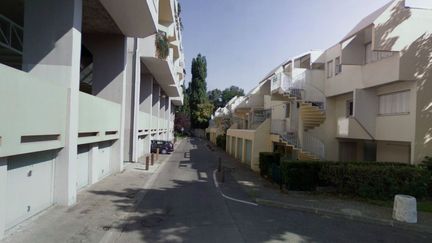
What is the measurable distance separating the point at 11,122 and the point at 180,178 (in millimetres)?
12072

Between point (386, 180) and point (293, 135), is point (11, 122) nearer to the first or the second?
point (386, 180)

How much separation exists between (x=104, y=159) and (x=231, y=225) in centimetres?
962

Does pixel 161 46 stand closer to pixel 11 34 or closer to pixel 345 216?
pixel 11 34

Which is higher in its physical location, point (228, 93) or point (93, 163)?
point (228, 93)

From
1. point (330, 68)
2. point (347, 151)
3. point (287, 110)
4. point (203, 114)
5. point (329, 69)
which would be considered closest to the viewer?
point (347, 151)

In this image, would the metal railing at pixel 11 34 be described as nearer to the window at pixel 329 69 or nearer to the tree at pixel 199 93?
the window at pixel 329 69

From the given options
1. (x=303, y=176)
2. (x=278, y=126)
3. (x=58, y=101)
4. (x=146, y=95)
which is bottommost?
(x=303, y=176)

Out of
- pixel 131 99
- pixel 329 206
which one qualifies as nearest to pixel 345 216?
pixel 329 206

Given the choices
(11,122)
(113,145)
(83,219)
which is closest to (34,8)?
(11,122)

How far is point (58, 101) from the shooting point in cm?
1015

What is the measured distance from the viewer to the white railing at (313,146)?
19125 mm

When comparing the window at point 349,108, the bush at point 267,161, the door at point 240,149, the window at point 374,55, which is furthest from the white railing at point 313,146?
the door at point 240,149

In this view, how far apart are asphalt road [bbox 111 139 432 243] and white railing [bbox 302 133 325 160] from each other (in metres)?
7.65

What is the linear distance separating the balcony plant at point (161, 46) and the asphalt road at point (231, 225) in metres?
13.9
